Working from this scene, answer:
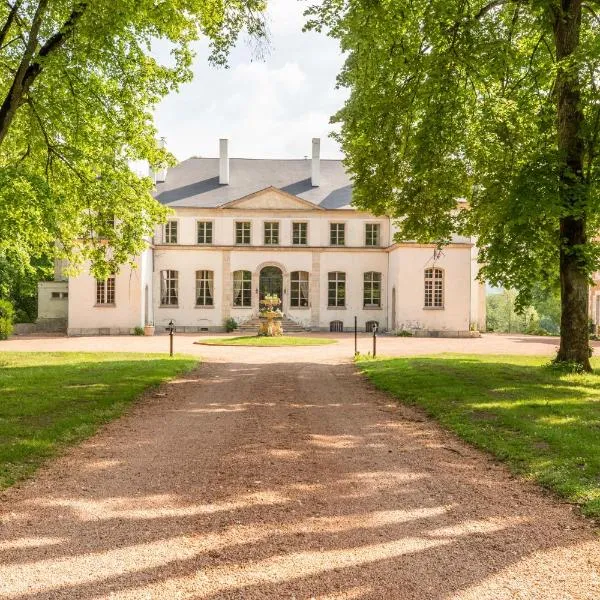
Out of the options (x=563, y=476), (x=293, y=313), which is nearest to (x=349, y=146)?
(x=563, y=476)

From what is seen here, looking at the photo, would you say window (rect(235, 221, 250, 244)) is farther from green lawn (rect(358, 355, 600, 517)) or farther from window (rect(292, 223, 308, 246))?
green lawn (rect(358, 355, 600, 517))

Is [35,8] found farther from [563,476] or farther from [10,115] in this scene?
[563,476]

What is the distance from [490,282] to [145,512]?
9977 mm

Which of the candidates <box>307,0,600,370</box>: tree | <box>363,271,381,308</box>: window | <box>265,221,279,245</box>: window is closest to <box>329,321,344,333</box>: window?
<box>363,271,381,308</box>: window

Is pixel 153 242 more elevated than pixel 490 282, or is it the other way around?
pixel 153 242

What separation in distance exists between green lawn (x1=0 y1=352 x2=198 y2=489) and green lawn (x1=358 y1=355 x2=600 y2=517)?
4.60 metres

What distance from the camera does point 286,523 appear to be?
169 inches

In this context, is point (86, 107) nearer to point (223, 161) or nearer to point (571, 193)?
point (571, 193)

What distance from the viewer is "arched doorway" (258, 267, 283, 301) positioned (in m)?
36.8

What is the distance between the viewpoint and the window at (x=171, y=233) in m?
36.5

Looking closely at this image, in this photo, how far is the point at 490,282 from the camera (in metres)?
12.9

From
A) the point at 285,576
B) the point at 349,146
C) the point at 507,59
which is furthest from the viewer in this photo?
the point at 349,146

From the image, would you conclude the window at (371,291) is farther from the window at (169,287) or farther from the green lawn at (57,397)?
the green lawn at (57,397)

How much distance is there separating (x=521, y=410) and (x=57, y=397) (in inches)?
278
